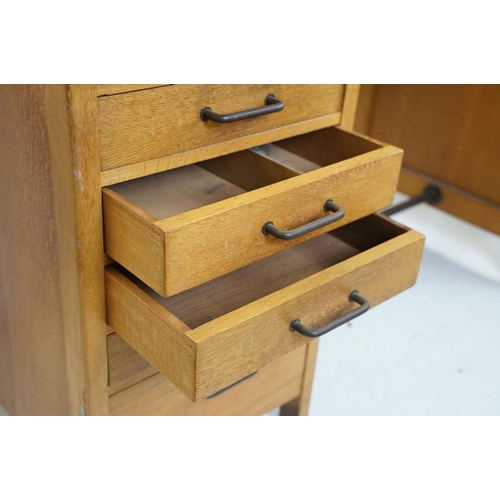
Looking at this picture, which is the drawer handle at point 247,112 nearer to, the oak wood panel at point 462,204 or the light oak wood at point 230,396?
the light oak wood at point 230,396

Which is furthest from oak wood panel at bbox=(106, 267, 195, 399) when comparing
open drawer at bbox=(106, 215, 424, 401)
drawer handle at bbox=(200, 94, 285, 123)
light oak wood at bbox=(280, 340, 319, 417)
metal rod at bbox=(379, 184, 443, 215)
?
metal rod at bbox=(379, 184, 443, 215)

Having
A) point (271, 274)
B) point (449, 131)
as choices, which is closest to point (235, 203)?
point (271, 274)

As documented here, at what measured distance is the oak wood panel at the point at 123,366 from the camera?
37.3 inches

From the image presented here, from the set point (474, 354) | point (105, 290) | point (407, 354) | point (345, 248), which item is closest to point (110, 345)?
point (105, 290)

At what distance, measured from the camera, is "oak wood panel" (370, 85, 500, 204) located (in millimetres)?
1673

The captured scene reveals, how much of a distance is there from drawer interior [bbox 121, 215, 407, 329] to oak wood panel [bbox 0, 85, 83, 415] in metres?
0.10

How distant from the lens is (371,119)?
6.26 ft

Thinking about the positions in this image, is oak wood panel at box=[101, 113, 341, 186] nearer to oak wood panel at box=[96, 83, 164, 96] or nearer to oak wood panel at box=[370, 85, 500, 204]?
oak wood panel at box=[96, 83, 164, 96]

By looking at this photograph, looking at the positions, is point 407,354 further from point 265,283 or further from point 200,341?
point 200,341

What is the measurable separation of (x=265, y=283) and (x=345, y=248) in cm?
17

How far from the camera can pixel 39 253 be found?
934mm

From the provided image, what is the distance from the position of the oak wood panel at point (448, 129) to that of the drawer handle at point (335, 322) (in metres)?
0.89

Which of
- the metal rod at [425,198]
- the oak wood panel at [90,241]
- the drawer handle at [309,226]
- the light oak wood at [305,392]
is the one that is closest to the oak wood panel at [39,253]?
the oak wood panel at [90,241]

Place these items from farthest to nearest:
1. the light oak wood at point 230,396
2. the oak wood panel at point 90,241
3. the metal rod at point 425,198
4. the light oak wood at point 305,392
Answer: the metal rod at point 425,198, the light oak wood at point 305,392, the light oak wood at point 230,396, the oak wood panel at point 90,241
